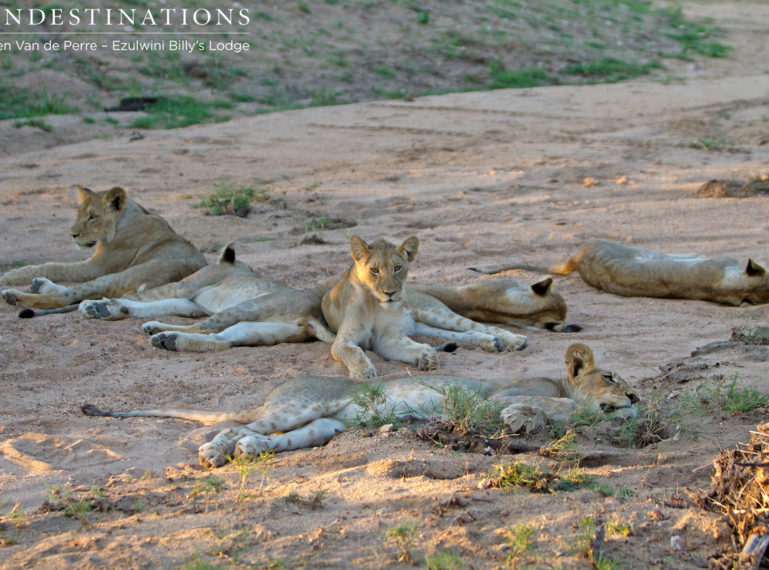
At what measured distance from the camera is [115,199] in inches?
316

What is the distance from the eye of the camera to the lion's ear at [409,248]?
6.25 meters

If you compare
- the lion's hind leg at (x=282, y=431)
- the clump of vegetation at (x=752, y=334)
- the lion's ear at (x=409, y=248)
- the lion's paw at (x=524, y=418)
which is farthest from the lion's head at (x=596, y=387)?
the lion's ear at (x=409, y=248)

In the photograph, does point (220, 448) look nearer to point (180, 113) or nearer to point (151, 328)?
point (151, 328)

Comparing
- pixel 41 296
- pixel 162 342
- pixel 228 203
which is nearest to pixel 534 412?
pixel 162 342

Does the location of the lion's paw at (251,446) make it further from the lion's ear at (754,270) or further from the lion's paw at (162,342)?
the lion's ear at (754,270)

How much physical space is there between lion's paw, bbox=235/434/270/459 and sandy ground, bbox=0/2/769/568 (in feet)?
0.49

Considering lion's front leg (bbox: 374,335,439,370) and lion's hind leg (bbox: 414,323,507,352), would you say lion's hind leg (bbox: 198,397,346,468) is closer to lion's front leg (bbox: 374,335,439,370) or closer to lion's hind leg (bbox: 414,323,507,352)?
lion's front leg (bbox: 374,335,439,370)

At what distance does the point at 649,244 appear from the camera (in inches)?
Answer: 350

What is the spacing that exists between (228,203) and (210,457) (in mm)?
6114

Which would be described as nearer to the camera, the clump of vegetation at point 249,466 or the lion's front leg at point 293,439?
the clump of vegetation at point 249,466

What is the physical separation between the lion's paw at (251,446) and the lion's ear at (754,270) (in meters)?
4.31

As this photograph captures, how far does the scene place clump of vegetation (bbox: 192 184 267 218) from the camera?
1006cm

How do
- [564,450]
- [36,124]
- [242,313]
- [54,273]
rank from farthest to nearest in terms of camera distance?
1. [36,124]
2. [54,273]
3. [242,313]
4. [564,450]

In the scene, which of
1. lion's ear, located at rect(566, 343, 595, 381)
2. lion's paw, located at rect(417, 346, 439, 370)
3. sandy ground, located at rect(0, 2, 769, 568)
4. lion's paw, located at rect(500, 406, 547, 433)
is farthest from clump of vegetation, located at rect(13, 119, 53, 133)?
lion's paw, located at rect(500, 406, 547, 433)
